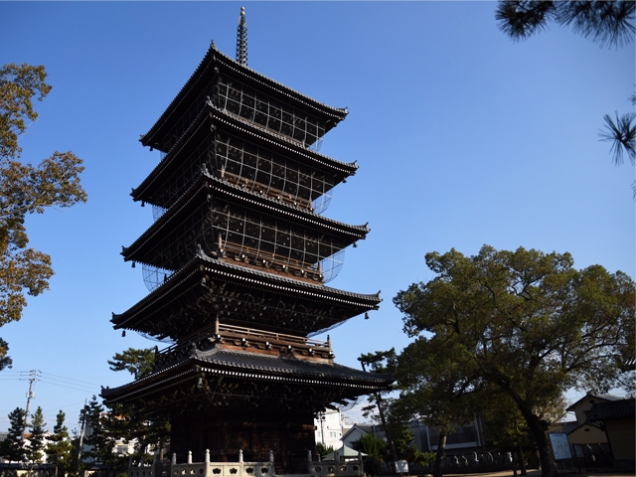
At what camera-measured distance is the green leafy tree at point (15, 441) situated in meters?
42.9

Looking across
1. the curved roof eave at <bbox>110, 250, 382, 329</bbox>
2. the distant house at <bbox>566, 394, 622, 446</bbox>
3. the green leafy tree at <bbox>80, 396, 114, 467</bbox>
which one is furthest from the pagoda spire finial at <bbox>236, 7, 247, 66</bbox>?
the distant house at <bbox>566, 394, 622, 446</bbox>

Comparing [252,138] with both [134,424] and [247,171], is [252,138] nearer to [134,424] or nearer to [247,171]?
[247,171]

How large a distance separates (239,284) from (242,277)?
0.47m

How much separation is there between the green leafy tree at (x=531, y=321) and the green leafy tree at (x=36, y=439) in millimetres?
38983

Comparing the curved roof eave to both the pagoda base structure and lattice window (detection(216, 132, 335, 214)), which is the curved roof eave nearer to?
the pagoda base structure

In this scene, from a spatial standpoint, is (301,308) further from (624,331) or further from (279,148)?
(624,331)

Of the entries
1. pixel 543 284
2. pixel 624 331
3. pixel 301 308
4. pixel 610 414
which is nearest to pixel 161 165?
pixel 301 308

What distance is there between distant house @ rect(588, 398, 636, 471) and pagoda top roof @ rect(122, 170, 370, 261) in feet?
67.6

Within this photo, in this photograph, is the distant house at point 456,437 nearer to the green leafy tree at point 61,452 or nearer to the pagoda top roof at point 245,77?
the green leafy tree at point 61,452

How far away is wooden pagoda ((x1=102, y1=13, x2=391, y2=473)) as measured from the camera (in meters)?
19.7

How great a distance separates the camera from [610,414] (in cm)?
3098

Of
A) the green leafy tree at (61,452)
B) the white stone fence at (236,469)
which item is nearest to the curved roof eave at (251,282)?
the white stone fence at (236,469)

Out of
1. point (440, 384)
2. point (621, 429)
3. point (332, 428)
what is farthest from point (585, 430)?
point (332, 428)

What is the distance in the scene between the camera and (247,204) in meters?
23.2
